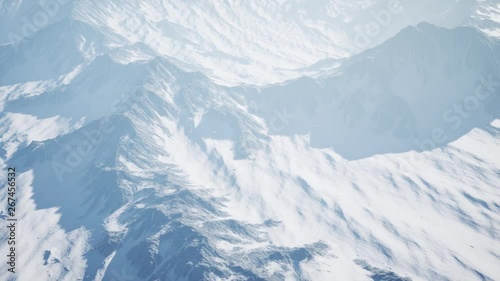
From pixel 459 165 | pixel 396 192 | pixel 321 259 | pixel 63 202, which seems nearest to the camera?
pixel 321 259

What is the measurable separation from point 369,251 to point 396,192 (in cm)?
4212

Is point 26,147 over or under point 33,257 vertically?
over

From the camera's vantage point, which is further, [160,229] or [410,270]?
[160,229]

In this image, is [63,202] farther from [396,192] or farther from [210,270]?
[396,192]

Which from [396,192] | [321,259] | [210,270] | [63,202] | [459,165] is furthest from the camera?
[459,165]

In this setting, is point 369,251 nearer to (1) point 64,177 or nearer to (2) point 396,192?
(2) point 396,192

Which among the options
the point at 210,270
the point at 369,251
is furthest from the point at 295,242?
the point at 210,270

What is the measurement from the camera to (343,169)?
199 metres

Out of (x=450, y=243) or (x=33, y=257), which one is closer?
(x=33, y=257)

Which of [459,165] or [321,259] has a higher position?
[459,165]

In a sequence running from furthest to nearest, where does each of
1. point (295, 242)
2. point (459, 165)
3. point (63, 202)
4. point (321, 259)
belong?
point (459, 165)
point (63, 202)
point (295, 242)
point (321, 259)

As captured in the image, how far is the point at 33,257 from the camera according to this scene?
138 m

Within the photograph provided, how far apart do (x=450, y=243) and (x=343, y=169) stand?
61.6 meters

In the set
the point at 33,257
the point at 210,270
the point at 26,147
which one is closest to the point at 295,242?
the point at 210,270
